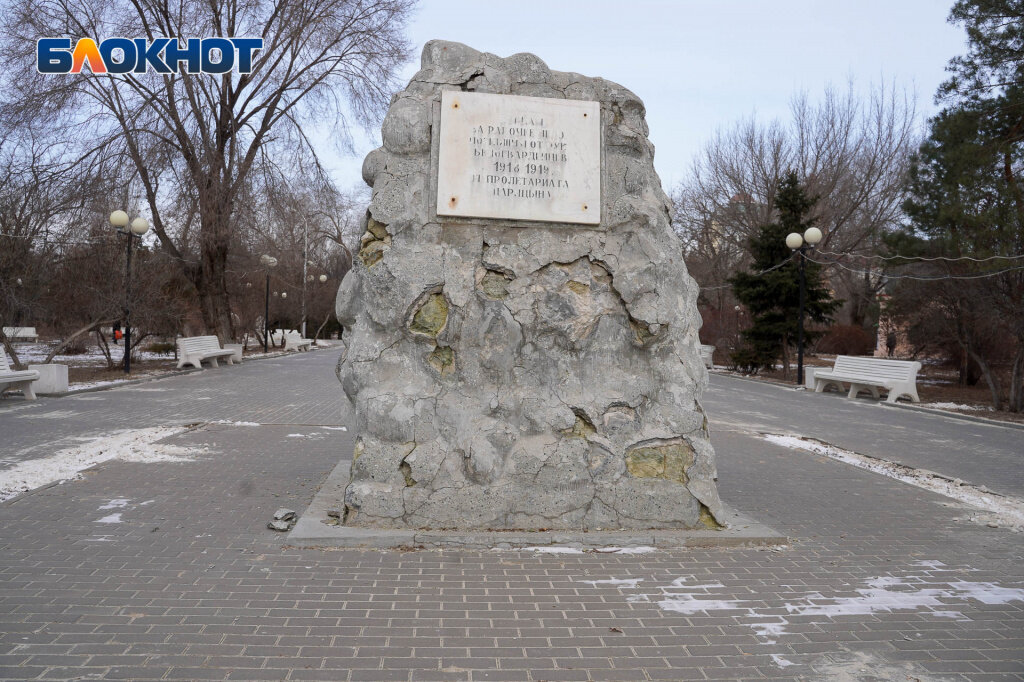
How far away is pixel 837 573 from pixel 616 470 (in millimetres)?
1543

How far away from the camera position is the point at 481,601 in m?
3.93

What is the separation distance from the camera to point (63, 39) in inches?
758

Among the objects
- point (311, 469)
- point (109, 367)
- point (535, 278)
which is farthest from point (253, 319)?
point (535, 278)

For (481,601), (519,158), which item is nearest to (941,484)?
(519,158)

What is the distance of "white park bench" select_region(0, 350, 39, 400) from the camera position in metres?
11.5

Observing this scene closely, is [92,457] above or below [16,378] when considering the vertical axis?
below

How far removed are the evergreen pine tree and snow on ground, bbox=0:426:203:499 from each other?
1786cm

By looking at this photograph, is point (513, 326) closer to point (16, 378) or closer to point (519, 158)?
point (519, 158)

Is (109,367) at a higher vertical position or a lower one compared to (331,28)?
lower

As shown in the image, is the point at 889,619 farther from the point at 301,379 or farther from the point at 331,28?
the point at 331,28

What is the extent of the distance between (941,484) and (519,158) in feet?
17.6

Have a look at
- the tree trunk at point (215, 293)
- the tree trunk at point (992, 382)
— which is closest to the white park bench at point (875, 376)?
the tree trunk at point (992, 382)

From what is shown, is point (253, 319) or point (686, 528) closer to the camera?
point (686, 528)

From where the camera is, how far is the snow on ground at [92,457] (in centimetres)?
632
